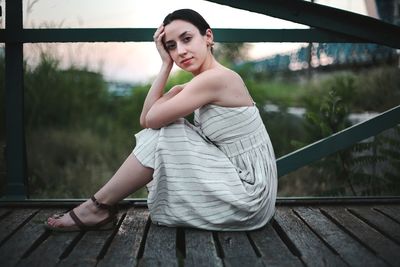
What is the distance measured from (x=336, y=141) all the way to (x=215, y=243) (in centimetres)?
112

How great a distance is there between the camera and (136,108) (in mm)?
5078

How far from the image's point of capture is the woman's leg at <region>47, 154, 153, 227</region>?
242cm

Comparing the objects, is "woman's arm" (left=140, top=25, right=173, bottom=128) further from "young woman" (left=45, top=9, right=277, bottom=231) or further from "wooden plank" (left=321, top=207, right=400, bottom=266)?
"wooden plank" (left=321, top=207, right=400, bottom=266)

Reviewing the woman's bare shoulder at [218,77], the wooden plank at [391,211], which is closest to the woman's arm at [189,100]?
the woman's bare shoulder at [218,77]

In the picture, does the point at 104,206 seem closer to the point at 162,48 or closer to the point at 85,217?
the point at 85,217

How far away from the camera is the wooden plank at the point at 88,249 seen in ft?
6.49

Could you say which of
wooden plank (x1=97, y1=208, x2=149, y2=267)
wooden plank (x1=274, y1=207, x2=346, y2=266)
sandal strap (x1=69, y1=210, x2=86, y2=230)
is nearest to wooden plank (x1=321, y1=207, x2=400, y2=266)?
wooden plank (x1=274, y1=207, x2=346, y2=266)

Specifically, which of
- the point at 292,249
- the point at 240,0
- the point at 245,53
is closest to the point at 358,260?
the point at 292,249

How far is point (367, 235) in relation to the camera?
2348 mm

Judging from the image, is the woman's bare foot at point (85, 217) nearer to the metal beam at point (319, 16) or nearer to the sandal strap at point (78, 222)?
the sandal strap at point (78, 222)

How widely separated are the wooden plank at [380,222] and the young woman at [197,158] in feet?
1.74

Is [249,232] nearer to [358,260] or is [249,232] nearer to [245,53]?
[358,260]

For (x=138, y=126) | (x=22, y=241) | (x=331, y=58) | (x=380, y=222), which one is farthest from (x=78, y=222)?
(x=331, y=58)

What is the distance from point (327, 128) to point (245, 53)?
1.41 metres
